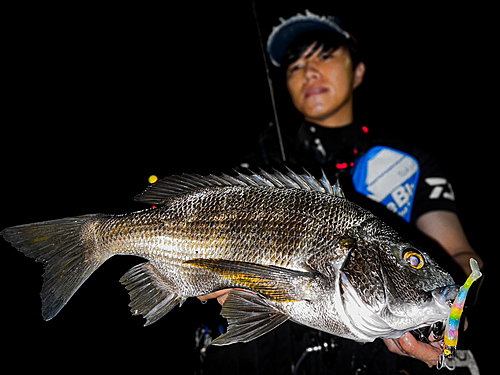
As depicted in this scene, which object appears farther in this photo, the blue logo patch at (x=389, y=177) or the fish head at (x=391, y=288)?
the blue logo patch at (x=389, y=177)

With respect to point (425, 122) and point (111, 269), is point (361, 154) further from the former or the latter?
point (425, 122)

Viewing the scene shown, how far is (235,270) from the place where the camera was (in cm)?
97

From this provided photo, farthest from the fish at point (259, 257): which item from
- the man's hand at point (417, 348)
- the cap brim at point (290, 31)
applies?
the cap brim at point (290, 31)

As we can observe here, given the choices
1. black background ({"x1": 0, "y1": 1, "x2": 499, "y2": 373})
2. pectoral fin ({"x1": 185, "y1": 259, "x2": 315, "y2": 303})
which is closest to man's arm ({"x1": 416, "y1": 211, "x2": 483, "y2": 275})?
pectoral fin ({"x1": 185, "y1": 259, "x2": 315, "y2": 303})

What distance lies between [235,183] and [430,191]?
1.42 meters

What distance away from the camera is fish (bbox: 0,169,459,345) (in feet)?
2.92

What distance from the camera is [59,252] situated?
43.3 inches

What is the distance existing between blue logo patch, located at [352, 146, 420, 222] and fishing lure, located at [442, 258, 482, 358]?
1.14m

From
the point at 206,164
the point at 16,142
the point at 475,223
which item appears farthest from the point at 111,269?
the point at 475,223

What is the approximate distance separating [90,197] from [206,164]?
3.21 meters

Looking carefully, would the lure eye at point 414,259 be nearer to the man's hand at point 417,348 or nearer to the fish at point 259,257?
the fish at point 259,257

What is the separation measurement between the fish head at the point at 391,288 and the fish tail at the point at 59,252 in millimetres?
845

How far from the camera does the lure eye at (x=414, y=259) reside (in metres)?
0.92

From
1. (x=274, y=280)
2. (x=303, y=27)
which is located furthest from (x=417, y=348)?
(x=303, y=27)
